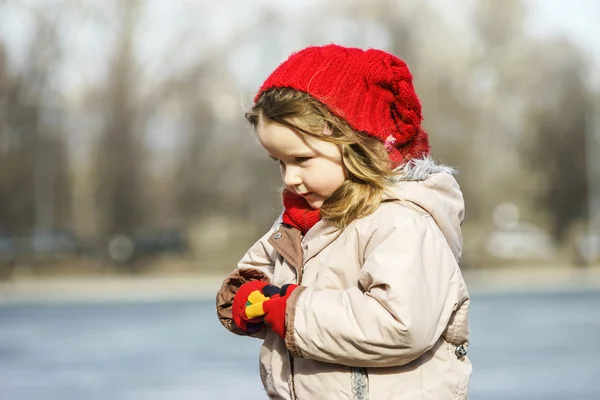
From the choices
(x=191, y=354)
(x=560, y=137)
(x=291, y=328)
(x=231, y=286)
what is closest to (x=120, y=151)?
(x=560, y=137)

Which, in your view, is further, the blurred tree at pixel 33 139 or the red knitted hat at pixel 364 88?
the blurred tree at pixel 33 139

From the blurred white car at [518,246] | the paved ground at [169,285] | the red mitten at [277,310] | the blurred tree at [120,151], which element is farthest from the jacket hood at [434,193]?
the blurred tree at [120,151]

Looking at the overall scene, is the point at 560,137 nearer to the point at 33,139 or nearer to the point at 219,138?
the point at 219,138

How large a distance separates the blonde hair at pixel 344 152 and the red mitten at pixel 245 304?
0.70ft

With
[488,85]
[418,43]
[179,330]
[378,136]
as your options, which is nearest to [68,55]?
[418,43]

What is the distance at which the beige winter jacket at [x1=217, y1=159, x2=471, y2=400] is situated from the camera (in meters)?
1.86

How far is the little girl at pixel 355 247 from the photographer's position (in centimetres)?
187

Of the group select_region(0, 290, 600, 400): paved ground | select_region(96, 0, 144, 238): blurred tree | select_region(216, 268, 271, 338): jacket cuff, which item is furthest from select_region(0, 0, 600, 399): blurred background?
select_region(216, 268, 271, 338): jacket cuff

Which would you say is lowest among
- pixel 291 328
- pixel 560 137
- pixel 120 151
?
pixel 291 328

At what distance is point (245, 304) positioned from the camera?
2.08 m

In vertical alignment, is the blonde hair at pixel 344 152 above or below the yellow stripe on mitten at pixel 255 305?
above

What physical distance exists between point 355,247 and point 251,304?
0.84 ft

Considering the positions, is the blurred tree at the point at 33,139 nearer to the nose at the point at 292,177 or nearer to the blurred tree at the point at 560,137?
the blurred tree at the point at 560,137

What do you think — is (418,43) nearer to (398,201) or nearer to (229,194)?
(229,194)
